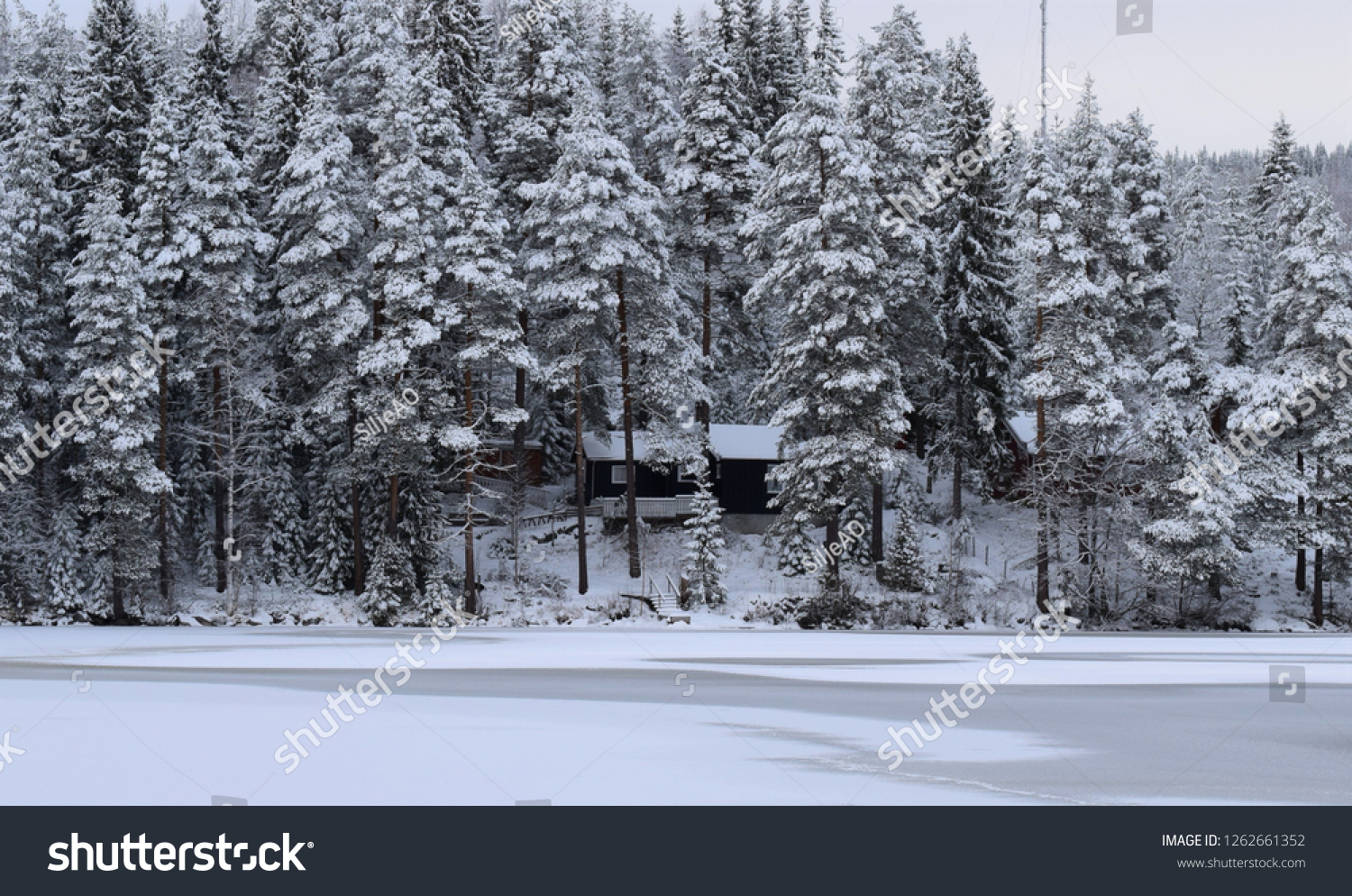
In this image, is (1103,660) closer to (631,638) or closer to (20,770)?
(631,638)

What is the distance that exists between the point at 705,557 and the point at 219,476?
16.0 metres

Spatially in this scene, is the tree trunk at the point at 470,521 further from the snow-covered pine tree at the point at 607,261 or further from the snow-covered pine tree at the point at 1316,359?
the snow-covered pine tree at the point at 1316,359

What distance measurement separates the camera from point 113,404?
2666 centimetres

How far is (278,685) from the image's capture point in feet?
31.3

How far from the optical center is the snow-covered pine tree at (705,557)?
95.8 feet

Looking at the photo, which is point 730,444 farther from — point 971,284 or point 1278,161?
point 1278,161

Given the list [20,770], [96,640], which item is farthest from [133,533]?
[20,770]

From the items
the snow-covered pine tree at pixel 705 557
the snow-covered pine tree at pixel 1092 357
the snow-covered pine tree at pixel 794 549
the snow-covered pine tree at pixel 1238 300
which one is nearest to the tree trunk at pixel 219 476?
the snow-covered pine tree at pixel 705 557

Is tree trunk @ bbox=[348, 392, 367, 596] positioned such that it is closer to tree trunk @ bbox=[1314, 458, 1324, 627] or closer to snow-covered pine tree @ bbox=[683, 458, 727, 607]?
snow-covered pine tree @ bbox=[683, 458, 727, 607]

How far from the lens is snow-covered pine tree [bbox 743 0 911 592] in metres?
28.1

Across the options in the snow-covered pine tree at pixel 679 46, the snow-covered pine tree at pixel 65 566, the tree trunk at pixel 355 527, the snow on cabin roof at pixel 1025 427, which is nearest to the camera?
the snow-covered pine tree at pixel 65 566

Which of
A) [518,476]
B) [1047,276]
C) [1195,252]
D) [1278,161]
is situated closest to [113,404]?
[518,476]

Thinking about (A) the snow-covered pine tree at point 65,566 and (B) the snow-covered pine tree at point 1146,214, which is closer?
(A) the snow-covered pine tree at point 65,566

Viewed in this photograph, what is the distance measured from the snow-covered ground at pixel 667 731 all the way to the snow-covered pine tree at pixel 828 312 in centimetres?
1720
